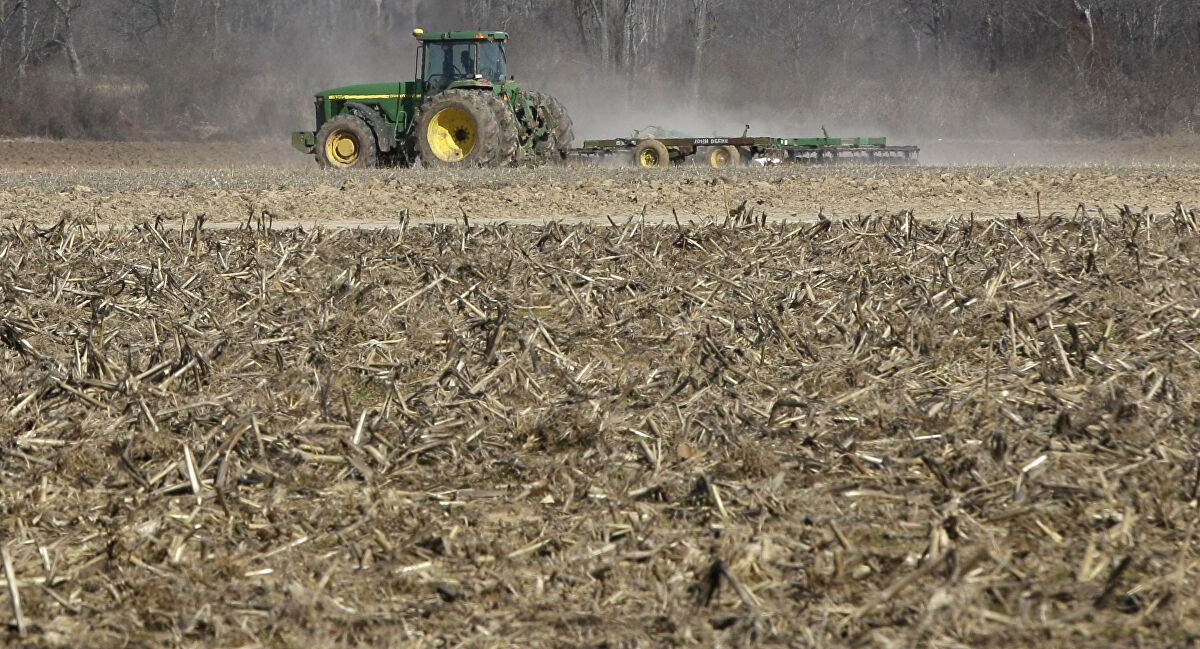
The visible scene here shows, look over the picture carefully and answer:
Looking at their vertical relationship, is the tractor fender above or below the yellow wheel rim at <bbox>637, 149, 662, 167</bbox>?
above

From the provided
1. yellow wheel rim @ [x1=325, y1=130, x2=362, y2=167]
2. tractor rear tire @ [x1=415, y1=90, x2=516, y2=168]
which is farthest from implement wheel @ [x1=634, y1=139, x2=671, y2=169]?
yellow wheel rim @ [x1=325, y1=130, x2=362, y2=167]

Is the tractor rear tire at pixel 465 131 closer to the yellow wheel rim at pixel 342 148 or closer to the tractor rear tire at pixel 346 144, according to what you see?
the tractor rear tire at pixel 346 144

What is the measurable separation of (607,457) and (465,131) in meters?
17.2

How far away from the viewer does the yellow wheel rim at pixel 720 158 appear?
2419 cm

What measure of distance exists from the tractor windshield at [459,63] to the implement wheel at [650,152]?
3.41 metres

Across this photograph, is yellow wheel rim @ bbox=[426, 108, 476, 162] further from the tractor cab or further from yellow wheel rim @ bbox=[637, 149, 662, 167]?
yellow wheel rim @ bbox=[637, 149, 662, 167]

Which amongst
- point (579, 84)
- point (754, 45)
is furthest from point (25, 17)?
point (754, 45)

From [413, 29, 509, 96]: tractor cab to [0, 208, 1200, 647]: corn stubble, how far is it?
1436 centimetres

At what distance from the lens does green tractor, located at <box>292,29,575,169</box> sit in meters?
21.1

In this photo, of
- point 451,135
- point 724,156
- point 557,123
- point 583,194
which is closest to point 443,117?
point 451,135

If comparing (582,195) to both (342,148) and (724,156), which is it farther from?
(724,156)

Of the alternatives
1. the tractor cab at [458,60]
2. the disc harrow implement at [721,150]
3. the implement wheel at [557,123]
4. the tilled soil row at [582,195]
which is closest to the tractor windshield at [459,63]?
the tractor cab at [458,60]

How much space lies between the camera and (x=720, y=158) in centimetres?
2448

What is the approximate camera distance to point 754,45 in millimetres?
57531
